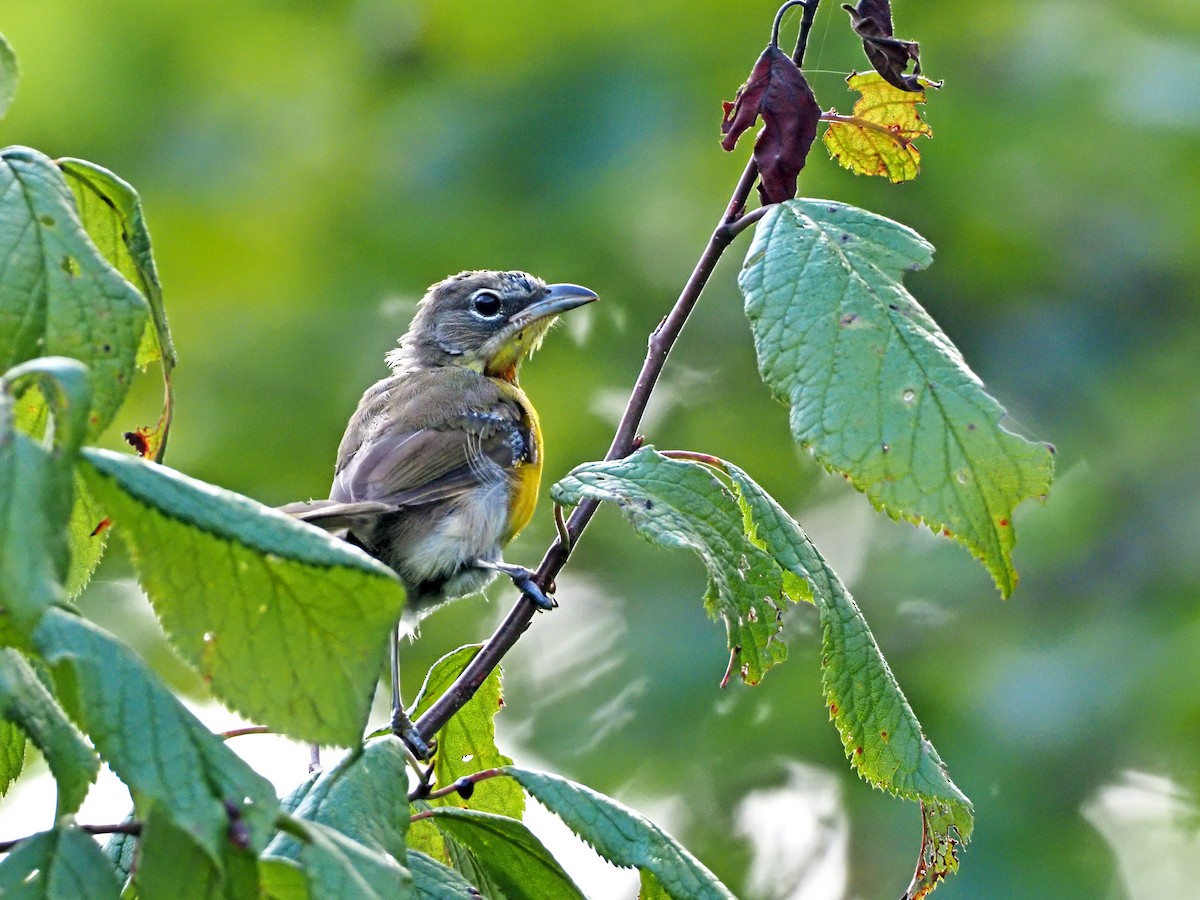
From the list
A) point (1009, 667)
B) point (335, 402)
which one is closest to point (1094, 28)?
point (1009, 667)

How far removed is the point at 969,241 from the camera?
563 cm

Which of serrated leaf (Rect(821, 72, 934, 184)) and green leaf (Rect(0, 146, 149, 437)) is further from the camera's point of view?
serrated leaf (Rect(821, 72, 934, 184))

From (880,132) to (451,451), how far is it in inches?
78.2

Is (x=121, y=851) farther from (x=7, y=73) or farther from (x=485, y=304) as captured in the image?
(x=485, y=304)

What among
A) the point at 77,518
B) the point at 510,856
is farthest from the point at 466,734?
the point at 77,518

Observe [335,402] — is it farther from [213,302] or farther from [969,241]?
[969,241]

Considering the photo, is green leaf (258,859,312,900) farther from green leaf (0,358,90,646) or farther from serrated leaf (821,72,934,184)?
serrated leaf (821,72,934,184)

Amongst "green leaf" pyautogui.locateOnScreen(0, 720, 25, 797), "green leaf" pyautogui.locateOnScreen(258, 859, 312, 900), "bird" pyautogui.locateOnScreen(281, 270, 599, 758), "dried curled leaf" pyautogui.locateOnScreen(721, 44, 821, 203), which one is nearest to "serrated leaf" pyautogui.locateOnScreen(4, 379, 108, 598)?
"green leaf" pyautogui.locateOnScreen(0, 720, 25, 797)

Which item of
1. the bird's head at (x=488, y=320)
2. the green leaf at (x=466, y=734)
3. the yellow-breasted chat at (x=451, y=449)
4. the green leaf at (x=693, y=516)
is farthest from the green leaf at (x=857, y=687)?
the bird's head at (x=488, y=320)

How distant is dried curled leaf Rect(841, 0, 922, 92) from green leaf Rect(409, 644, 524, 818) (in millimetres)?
992

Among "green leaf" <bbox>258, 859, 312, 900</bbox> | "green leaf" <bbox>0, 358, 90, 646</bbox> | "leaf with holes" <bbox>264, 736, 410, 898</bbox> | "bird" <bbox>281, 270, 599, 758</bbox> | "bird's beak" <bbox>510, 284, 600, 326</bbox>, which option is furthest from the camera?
"bird's beak" <bbox>510, 284, 600, 326</bbox>

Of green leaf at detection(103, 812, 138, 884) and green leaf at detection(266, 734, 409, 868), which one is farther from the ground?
green leaf at detection(266, 734, 409, 868)

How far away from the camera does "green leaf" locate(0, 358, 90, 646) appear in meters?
0.87

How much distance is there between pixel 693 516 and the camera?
5.06 ft
